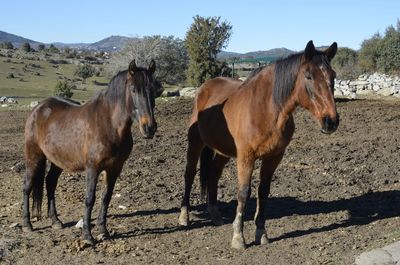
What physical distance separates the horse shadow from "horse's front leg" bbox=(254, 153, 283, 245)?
15.8 inches

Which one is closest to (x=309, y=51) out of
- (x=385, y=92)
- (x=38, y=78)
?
(x=385, y=92)

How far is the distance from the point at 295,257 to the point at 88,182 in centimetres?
240

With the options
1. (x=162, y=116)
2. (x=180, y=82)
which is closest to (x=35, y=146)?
(x=162, y=116)

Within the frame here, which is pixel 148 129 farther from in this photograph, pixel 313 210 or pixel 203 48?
pixel 203 48

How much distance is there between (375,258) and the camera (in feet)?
15.8

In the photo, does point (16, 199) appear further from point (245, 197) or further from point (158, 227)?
point (245, 197)

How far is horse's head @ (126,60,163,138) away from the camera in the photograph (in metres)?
5.57

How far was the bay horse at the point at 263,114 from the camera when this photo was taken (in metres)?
5.23

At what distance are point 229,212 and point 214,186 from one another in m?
0.51

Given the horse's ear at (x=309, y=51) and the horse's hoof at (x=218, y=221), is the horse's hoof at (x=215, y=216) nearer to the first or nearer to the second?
the horse's hoof at (x=218, y=221)

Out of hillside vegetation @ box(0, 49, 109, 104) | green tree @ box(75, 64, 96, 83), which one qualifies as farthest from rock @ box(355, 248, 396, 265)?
green tree @ box(75, 64, 96, 83)

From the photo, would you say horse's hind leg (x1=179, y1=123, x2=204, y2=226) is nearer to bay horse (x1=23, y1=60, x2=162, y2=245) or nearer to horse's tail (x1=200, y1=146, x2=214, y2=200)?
horse's tail (x1=200, y1=146, x2=214, y2=200)

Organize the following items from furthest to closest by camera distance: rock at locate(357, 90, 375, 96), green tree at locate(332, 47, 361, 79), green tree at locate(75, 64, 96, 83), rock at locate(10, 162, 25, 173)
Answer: green tree at locate(75, 64, 96, 83) → green tree at locate(332, 47, 361, 79) → rock at locate(357, 90, 375, 96) → rock at locate(10, 162, 25, 173)

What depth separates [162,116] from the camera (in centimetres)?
1778
